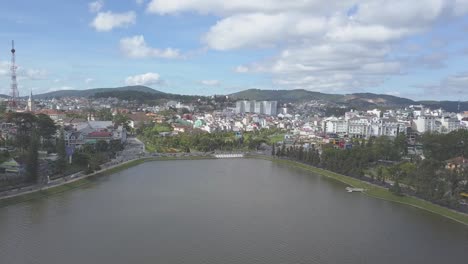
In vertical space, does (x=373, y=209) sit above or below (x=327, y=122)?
below

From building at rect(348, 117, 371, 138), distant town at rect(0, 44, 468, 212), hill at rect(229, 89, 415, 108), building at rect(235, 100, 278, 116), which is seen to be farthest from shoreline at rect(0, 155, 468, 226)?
hill at rect(229, 89, 415, 108)

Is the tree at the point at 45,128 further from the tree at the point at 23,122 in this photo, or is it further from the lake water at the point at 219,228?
the lake water at the point at 219,228

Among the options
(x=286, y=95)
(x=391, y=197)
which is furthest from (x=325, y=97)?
(x=391, y=197)

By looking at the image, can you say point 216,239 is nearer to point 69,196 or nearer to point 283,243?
point 283,243

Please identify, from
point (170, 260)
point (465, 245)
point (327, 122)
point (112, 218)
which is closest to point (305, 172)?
point (465, 245)

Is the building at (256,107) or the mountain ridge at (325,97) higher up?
the mountain ridge at (325,97)

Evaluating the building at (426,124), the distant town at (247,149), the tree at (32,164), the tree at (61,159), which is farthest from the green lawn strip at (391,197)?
the building at (426,124)

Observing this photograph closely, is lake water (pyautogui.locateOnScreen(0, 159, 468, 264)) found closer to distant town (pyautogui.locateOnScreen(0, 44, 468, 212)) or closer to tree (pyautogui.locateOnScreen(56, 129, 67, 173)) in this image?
distant town (pyautogui.locateOnScreen(0, 44, 468, 212))

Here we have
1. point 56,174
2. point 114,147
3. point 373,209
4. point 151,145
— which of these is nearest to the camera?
point 373,209
